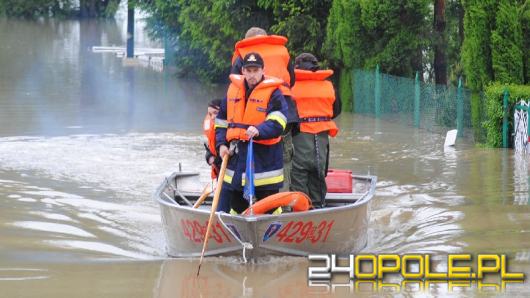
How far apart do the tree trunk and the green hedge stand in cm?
705

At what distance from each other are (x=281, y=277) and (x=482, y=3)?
34.9 ft

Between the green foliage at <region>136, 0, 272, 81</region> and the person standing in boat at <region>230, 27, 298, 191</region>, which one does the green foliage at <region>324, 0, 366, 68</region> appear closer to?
the green foliage at <region>136, 0, 272, 81</region>

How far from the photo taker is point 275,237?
10273 millimetres

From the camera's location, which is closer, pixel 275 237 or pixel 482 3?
pixel 275 237

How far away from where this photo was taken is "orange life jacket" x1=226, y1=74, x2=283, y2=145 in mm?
10422

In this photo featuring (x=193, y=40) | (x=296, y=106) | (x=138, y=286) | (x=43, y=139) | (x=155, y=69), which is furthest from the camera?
(x=155, y=69)

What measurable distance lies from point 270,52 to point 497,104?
27.0 feet

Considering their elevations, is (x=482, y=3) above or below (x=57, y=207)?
above

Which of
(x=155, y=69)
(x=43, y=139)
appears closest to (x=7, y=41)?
(x=155, y=69)

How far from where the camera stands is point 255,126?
10352mm

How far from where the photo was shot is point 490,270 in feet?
33.5

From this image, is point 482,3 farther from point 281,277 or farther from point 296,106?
point 281,277

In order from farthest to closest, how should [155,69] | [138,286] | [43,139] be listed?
[155,69]
[43,139]
[138,286]

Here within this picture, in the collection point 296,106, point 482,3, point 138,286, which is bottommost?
point 138,286
